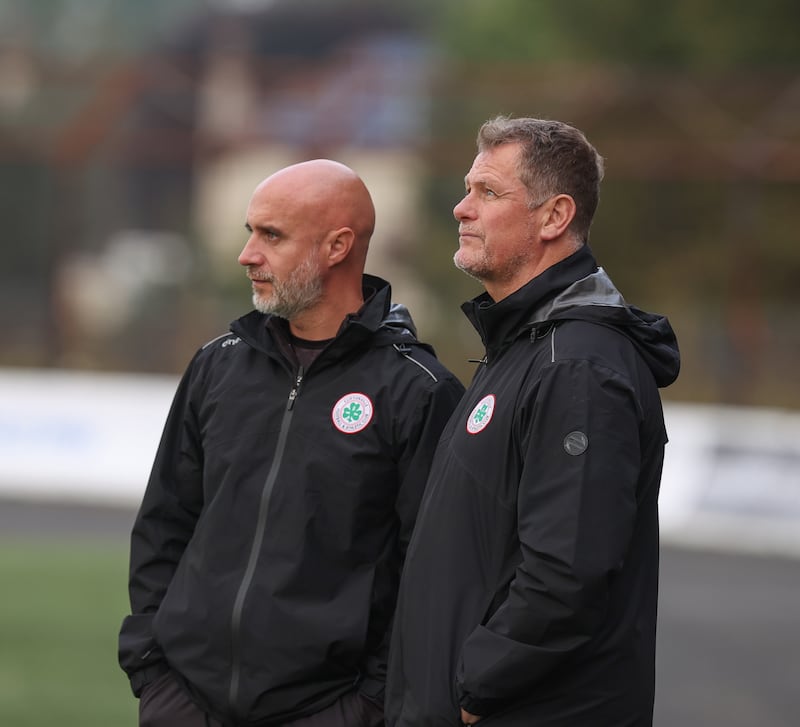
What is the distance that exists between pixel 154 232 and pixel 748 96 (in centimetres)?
1269

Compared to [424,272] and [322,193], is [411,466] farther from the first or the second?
[424,272]

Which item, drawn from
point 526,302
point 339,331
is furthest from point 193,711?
point 526,302

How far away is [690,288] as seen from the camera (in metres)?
20.9

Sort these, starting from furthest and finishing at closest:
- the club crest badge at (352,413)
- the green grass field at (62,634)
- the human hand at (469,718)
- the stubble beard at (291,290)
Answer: the green grass field at (62,634), the stubble beard at (291,290), the club crest badge at (352,413), the human hand at (469,718)

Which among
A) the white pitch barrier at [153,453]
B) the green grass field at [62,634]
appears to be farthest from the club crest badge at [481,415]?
the white pitch barrier at [153,453]

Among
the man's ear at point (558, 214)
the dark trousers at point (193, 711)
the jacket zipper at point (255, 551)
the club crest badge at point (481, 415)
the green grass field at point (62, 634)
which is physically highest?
the man's ear at point (558, 214)

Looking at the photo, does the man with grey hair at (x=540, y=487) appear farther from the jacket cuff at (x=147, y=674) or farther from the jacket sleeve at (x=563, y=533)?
the jacket cuff at (x=147, y=674)

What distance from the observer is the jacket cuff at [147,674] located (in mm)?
3631

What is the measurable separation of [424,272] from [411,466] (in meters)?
16.5

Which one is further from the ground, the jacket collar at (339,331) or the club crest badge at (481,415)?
the jacket collar at (339,331)

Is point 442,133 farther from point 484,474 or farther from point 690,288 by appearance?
point 484,474

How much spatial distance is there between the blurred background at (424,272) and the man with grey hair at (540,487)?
3692 mm

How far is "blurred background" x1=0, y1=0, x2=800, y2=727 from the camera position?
9031 mm

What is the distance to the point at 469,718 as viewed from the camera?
300cm
